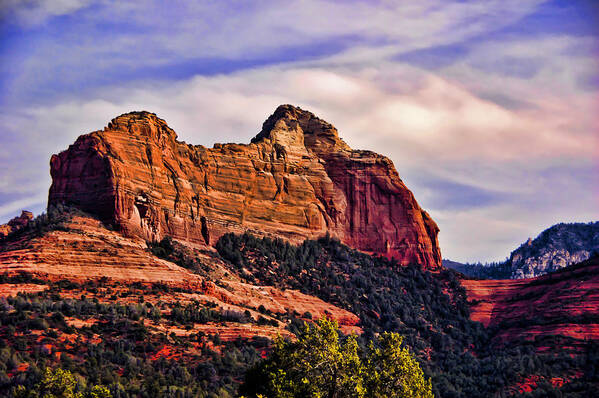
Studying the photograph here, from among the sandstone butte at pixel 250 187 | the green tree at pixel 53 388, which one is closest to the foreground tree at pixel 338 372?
the green tree at pixel 53 388

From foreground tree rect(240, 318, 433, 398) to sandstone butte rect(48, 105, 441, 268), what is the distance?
189 ft

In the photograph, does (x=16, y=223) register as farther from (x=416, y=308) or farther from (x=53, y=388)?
(x=53, y=388)

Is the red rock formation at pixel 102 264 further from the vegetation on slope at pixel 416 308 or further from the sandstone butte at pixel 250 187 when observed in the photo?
the vegetation on slope at pixel 416 308

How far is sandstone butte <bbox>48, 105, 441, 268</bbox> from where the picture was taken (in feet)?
367

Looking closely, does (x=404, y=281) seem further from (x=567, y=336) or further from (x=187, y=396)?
(x=187, y=396)

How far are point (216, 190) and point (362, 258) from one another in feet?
94.0

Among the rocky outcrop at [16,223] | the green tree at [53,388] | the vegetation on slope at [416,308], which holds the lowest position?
the green tree at [53,388]

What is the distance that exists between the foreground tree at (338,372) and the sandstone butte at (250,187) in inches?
2262

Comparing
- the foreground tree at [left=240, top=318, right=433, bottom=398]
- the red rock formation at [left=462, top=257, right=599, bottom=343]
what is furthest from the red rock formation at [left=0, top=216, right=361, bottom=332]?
the foreground tree at [left=240, top=318, right=433, bottom=398]

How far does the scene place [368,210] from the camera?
151 metres

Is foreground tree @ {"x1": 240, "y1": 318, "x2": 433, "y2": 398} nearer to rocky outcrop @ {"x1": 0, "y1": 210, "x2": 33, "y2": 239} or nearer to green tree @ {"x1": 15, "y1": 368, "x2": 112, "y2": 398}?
green tree @ {"x1": 15, "y1": 368, "x2": 112, "y2": 398}

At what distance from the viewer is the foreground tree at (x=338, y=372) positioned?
170 ft

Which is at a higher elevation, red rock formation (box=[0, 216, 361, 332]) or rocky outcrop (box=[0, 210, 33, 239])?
rocky outcrop (box=[0, 210, 33, 239])

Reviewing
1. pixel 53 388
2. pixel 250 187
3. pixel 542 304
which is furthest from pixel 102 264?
pixel 542 304
